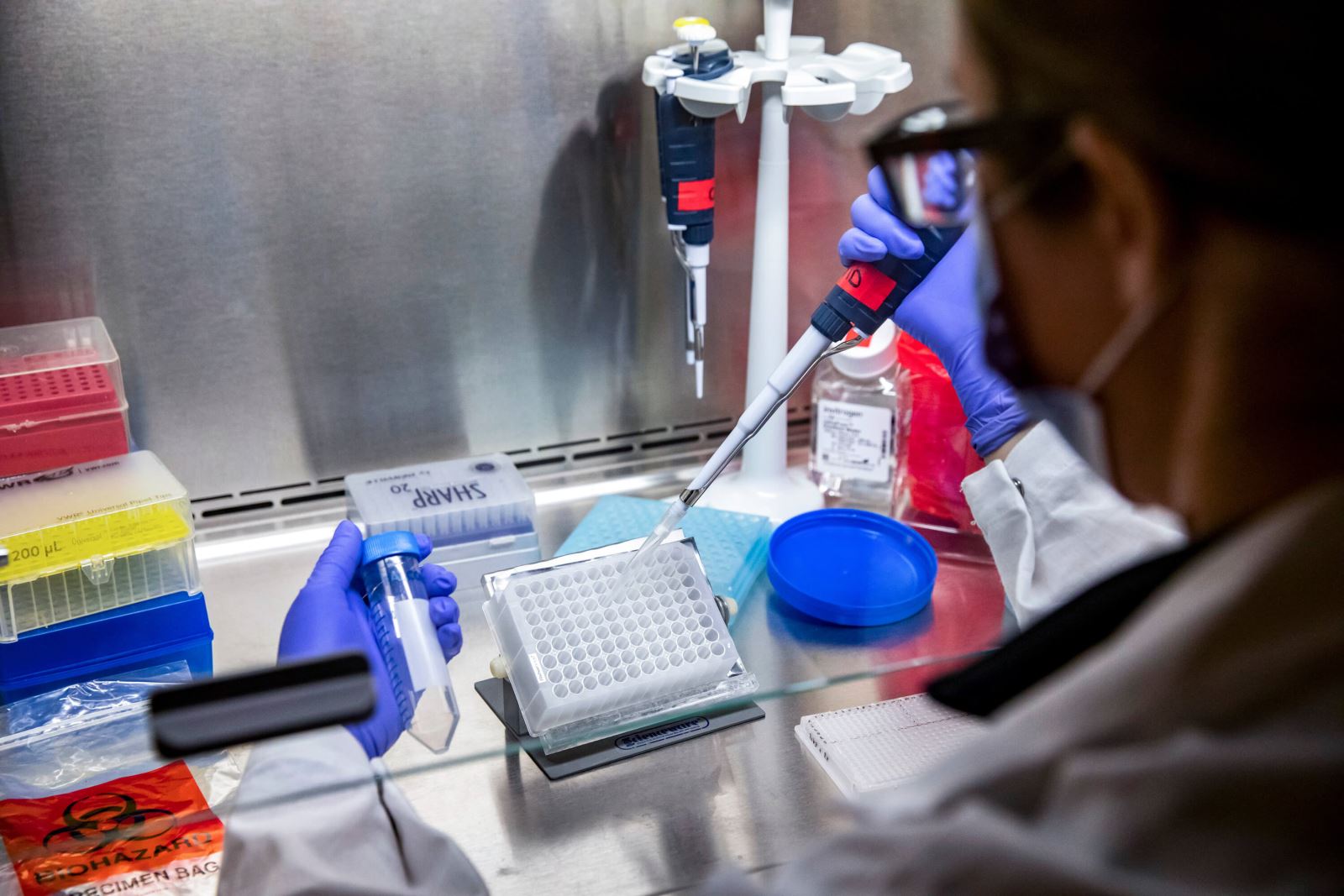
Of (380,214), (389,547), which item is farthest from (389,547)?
(380,214)

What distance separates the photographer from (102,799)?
1.04m

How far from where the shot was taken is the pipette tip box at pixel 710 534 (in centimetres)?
128

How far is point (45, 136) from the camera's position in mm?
1204

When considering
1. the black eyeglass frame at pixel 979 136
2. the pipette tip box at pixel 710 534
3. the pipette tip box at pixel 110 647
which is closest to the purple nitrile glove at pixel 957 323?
the pipette tip box at pixel 710 534

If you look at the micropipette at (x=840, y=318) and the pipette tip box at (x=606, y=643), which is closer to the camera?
the pipette tip box at (x=606, y=643)

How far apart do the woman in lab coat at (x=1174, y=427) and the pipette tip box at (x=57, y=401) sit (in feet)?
2.94

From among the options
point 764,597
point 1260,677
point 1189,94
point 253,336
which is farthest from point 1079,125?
point 253,336

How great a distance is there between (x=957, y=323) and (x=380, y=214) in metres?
0.67

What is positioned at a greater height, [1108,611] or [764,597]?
[1108,611]

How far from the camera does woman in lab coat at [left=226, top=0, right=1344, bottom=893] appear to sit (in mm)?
474

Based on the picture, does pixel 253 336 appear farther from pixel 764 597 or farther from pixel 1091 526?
pixel 1091 526

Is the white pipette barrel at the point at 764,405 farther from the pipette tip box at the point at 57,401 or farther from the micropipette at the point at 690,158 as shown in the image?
the pipette tip box at the point at 57,401

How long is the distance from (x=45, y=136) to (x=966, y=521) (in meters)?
1.09

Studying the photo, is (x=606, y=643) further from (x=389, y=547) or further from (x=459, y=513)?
(x=459, y=513)
